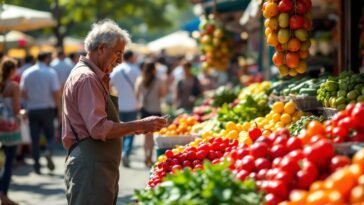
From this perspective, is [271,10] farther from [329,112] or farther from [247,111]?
[247,111]

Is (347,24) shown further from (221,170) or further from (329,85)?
(221,170)

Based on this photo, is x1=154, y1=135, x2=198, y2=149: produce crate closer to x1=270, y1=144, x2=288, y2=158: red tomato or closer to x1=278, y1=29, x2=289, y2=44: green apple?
x1=278, y1=29, x2=289, y2=44: green apple

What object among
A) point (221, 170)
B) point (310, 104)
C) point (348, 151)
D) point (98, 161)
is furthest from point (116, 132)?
point (310, 104)

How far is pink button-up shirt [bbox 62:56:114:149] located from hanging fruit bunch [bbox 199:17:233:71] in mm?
8139

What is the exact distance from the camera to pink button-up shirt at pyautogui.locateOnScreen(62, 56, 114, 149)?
5164mm

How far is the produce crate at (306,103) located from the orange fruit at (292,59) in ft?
2.95

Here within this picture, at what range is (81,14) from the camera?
26.1 m

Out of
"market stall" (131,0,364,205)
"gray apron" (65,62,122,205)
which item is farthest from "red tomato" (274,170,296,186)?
"gray apron" (65,62,122,205)

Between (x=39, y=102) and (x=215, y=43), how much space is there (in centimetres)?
349

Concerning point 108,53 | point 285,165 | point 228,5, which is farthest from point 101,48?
point 228,5

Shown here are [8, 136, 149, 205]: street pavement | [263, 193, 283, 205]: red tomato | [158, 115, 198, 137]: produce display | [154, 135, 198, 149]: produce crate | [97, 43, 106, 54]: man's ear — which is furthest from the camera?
[8, 136, 149, 205]: street pavement

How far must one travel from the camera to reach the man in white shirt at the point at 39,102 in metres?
12.6

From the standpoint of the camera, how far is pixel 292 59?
6371 millimetres

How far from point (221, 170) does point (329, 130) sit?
0.85m
